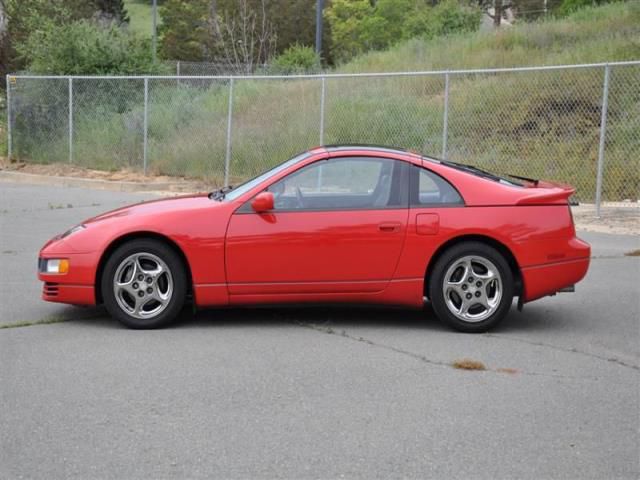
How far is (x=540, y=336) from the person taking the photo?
7184mm

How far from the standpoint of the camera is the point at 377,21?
52906 millimetres

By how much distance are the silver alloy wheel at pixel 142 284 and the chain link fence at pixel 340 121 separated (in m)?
8.45

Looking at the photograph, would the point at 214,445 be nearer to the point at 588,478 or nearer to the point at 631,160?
the point at 588,478

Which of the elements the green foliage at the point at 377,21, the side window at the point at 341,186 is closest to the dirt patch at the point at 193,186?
the side window at the point at 341,186

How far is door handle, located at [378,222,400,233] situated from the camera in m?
7.14

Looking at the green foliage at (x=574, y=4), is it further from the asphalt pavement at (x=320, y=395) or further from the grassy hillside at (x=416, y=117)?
the asphalt pavement at (x=320, y=395)

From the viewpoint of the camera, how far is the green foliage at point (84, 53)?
23.2m

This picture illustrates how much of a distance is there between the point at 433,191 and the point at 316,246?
1033 mm

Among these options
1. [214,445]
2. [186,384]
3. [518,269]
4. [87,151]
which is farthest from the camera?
[87,151]

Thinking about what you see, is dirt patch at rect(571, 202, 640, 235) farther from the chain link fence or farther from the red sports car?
the red sports car

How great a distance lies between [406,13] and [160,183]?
121ft

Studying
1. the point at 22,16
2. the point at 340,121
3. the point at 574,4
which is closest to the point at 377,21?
the point at 574,4

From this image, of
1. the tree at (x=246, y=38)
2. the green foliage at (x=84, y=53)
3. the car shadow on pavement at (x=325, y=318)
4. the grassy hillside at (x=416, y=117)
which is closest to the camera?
the car shadow on pavement at (x=325, y=318)

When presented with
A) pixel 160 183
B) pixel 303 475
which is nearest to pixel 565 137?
pixel 160 183
